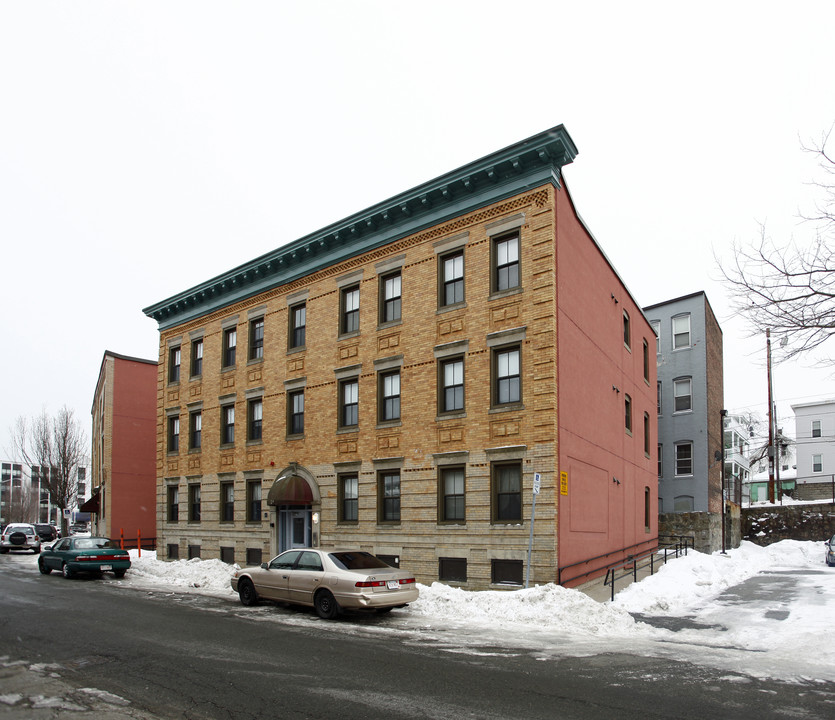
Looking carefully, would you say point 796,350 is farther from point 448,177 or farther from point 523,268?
point 448,177

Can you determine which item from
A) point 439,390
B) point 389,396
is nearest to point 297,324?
point 389,396

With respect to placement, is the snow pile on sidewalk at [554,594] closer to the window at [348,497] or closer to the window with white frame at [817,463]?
the window at [348,497]

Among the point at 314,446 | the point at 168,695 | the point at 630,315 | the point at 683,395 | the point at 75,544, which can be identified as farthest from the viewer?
the point at 683,395

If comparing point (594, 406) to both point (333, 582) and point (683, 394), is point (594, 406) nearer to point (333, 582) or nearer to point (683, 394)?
point (333, 582)

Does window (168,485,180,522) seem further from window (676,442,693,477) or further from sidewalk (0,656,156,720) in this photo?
window (676,442,693,477)

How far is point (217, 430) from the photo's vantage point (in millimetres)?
29281

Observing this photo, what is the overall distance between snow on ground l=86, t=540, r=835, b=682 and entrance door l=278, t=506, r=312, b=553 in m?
3.16

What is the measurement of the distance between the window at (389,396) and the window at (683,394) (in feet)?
72.0

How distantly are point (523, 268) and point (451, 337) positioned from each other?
299 centimetres

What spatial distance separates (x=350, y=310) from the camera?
24328mm

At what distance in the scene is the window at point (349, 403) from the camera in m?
23.5

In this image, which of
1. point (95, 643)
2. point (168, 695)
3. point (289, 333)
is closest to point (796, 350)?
point (168, 695)

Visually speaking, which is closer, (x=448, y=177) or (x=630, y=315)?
(x=448, y=177)

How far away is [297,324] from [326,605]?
13304 millimetres
